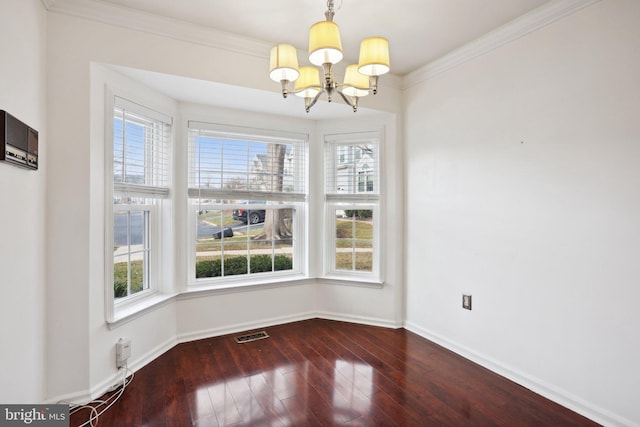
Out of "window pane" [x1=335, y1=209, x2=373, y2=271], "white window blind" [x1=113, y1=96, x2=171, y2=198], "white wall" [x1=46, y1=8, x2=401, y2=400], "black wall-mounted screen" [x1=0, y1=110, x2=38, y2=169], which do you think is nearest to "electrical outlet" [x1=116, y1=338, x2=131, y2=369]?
"white wall" [x1=46, y1=8, x2=401, y2=400]

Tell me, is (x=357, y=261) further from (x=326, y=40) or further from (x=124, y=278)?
(x=326, y=40)

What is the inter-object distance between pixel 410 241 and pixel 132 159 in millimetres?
2722

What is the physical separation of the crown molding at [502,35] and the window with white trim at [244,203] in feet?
4.80

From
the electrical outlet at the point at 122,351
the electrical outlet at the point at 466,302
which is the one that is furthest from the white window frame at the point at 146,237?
the electrical outlet at the point at 466,302

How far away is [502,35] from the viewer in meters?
2.42

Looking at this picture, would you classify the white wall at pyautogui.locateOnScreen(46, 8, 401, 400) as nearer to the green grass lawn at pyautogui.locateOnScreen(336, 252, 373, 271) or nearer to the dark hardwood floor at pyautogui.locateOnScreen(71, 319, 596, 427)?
the dark hardwood floor at pyautogui.locateOnScreen(71, 319, 596, 427)

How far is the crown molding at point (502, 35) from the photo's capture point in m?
2.07

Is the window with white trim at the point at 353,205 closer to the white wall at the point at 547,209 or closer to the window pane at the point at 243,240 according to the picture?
the window pane at the point at 243,240

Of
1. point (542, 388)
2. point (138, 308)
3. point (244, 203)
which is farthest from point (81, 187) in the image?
point (542, 388)

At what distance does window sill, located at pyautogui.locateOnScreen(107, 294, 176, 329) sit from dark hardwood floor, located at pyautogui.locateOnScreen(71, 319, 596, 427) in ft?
1.44

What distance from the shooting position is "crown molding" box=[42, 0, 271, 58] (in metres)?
2.06

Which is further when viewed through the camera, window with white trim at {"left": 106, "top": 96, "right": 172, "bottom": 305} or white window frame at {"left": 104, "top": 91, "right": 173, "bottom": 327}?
window with white trim at {"left": 106, "top": 96, "right": 172, "bottom": 305}

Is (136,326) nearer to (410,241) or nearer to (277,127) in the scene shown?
(277,127)

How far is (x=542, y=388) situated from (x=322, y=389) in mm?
1538
